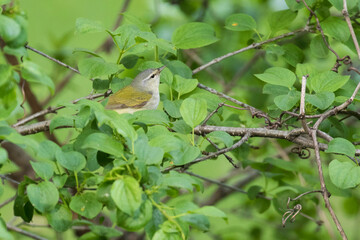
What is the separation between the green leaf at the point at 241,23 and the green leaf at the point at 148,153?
122cm

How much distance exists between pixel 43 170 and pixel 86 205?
0.56 ft

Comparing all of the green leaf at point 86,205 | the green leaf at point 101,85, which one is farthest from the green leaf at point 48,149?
the green leaf at point 101,85

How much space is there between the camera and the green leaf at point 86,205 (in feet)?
5.00

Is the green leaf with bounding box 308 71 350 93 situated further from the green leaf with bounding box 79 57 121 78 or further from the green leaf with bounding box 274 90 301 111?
the green leaf with bounding box 79 57 121 78

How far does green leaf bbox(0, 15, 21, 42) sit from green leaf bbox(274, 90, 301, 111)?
1009mm

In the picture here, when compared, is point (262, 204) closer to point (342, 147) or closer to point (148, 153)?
point (342, 147)

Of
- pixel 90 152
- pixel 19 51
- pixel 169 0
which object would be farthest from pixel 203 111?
pixel 169 0

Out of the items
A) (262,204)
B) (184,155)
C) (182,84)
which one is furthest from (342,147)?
(262,204)

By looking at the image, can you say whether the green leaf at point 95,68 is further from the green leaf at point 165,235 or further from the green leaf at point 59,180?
the green leaf at point 165,235

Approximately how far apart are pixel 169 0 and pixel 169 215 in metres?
2.59

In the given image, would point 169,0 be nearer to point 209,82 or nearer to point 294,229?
point 209,82

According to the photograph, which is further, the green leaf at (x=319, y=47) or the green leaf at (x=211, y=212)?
the green leaf at (x=319, y=47)

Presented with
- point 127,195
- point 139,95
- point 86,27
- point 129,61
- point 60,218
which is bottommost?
point 139,95

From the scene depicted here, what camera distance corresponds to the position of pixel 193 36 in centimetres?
236
